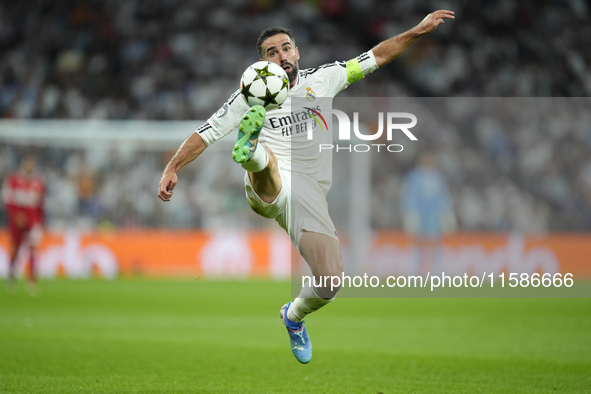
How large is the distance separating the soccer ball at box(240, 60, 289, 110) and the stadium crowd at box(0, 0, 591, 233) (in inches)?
417

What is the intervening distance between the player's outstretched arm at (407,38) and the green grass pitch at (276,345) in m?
2.44

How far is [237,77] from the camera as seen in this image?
20.7 m

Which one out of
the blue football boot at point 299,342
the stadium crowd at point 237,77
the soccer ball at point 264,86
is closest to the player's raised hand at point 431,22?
the soccer ball at point 264,86

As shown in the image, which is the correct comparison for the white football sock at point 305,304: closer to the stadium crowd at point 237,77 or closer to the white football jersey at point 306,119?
the white football jersey at point 306,119

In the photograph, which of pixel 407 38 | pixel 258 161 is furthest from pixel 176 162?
pixel 407 38

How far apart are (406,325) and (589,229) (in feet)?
25.8

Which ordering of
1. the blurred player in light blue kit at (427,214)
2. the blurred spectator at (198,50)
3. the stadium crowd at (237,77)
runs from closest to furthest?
the blurred player in light blue kit at (427,214) < the stadium crowd at (237,77) < the blurred spectator at (198,50)

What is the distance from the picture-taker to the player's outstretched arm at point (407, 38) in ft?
18.4

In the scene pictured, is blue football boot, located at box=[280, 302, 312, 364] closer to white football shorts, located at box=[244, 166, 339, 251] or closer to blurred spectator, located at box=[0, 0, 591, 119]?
white football shorts, located at box=[244, 166, 339, 251]

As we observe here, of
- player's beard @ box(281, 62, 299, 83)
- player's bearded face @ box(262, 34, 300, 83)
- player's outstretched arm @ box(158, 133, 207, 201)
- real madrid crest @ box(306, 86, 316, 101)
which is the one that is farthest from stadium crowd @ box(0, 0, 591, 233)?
player's outstretched arm @ box(158, 133, 207, 201)

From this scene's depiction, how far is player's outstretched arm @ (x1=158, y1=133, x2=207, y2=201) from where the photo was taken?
491 cm

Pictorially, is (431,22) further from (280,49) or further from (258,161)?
(258,161)

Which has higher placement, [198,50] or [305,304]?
[198,50]

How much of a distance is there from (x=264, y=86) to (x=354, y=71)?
1.22 metres
